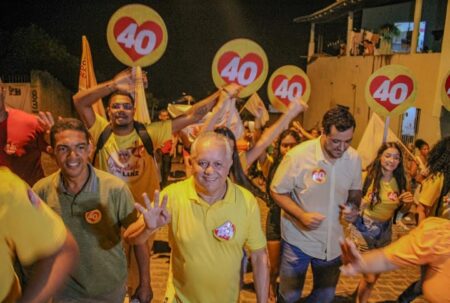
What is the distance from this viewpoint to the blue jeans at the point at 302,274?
412cm

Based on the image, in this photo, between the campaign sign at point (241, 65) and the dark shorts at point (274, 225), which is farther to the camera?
the dark shorts at point (274, 225)

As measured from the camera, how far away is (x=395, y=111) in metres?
6.76

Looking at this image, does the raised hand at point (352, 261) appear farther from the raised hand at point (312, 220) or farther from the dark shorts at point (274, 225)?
the dark shorts at point (274, 225)

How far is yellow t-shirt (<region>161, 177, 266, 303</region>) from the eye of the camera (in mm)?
2785

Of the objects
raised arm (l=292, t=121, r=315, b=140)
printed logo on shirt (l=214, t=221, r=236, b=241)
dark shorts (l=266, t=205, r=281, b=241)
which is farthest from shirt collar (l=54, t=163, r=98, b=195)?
raised arm (l=292, t=121, r=315, b=140)

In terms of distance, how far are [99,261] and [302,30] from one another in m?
27.8

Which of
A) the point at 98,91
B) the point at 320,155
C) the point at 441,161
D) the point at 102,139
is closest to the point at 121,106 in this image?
the point at 98,91

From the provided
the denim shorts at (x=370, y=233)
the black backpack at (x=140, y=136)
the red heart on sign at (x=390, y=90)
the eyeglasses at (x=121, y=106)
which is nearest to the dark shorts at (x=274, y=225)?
the denim shorts at (x=370, y=233)

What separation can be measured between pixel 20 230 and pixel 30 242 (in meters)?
0.07

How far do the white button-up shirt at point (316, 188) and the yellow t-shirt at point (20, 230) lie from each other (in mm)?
2525

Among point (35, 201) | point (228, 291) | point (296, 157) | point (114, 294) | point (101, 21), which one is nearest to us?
point (35, 201)

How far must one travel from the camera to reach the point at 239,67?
16.2 feet

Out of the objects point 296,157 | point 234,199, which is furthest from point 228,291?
point 296,157

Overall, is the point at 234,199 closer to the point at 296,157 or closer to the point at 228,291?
the point at 228,291
